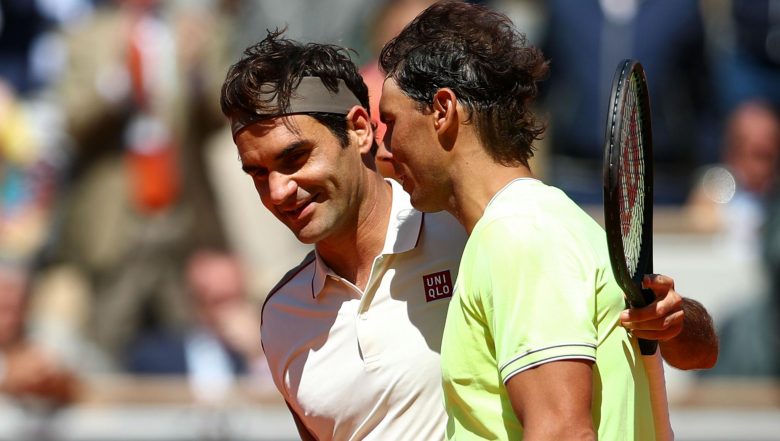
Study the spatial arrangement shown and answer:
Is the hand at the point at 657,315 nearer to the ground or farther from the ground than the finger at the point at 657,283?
nearer to the ground

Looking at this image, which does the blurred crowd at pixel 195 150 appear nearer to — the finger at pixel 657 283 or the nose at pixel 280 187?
the nose at pixel 280 187

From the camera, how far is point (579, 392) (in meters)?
2.41

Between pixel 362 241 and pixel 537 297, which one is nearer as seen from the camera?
pixel 537 297

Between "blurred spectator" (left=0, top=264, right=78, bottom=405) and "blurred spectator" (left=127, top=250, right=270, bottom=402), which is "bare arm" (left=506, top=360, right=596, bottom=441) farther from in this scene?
"blurred spectator" (left=0, top=264, right=78, bottom=405)

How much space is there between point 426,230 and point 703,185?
14.2ft

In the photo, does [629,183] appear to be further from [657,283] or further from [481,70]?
[481,70]

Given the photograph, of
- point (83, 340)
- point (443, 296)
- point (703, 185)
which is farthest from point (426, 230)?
point (83, 340)

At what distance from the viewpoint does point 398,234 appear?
324 cm

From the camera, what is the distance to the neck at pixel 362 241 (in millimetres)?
3232

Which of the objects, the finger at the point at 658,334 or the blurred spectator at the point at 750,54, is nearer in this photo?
the finger at the point at 658,334

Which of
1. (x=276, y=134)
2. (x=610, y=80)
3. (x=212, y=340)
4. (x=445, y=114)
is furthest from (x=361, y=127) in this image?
(x=610, y=80)

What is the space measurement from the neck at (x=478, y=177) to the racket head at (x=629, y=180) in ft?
0.73

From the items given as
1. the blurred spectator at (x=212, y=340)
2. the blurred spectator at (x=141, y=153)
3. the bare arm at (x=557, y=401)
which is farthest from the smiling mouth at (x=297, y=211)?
the blurred spectator at (x=141, y=153)

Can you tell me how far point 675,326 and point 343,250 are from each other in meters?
0.93
